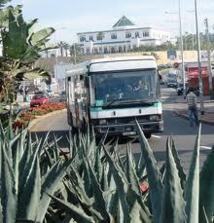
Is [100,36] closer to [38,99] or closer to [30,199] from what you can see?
[38,99]

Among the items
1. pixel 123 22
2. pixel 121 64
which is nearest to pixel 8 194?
pixel 121 64

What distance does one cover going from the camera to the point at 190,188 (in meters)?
2.11

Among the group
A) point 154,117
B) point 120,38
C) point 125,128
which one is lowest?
point 125,128

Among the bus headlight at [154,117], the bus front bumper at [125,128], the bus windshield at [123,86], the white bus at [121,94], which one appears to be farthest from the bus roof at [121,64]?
the bus front bumper at [125,128]

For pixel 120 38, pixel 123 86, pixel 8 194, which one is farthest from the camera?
pixel 120 38

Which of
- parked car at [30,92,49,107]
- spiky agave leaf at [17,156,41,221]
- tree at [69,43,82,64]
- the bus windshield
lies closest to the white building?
tree at [69,43,82,64]

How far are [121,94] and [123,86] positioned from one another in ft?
0.95

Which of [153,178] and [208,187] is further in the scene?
[153,178]

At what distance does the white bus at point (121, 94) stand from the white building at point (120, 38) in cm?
13944

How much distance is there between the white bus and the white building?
13944 cm

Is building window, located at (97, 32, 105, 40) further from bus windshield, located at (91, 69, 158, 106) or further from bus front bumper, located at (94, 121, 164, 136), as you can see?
bus windshield, located at (91, 69, 158, 106)

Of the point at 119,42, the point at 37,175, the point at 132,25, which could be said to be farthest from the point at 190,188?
the point at 132,25

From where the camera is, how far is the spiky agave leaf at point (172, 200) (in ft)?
6.64

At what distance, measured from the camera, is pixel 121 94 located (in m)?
20.0
